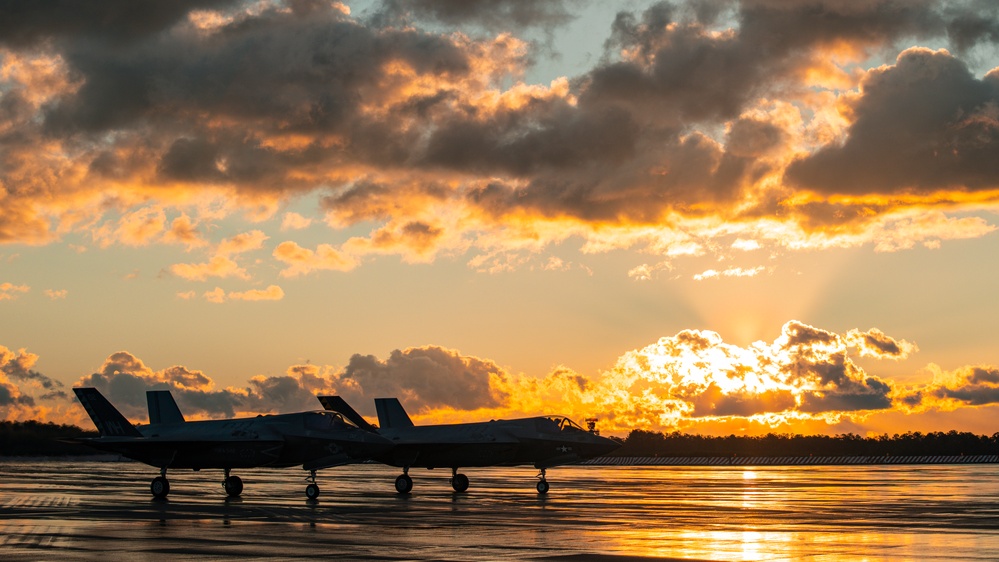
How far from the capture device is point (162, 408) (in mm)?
46844

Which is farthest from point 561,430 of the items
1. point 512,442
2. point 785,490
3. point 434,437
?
point 785,490

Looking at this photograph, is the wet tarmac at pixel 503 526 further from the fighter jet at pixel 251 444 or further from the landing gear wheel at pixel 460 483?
the landing gear wheel at pixel 460 483

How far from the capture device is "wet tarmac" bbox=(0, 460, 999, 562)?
19062 millimetres

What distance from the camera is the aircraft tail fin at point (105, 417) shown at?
42219 millimetres

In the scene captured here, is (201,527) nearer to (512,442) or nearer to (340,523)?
(340,523)

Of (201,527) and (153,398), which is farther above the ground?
(153,398)

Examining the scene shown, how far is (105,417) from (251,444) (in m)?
7.10

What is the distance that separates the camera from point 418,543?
20.8 meters

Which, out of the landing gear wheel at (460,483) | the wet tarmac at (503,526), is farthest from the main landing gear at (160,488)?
the landing gear wheel at (460,483)

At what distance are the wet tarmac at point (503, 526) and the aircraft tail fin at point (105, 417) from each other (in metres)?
2.50

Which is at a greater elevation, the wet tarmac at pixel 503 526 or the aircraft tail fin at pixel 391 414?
the aircraft tail fin at pixel 391 414

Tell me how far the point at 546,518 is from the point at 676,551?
850 centimetres

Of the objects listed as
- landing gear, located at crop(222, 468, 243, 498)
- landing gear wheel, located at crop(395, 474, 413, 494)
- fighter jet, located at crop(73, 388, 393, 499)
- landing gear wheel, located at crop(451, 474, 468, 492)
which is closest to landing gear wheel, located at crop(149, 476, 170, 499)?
fighter jet, located at crop(73, 388, 393, 499)

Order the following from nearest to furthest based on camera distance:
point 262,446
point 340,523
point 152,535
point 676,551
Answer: point 676,551, point 152,535, point 340,523, point 262,446
